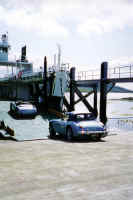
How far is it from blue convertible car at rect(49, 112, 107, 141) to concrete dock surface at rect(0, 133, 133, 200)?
93.5 inches

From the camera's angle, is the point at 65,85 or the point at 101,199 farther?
the point at 65,85

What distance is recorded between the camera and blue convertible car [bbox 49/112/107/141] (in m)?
12.9

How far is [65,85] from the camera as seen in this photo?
27.8m

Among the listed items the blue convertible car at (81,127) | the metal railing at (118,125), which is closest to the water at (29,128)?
the blue convertible car at (81,127)

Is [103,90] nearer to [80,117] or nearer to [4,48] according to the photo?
[80,117]

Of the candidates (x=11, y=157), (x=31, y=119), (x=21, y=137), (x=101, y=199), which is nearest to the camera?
(x=101, y=199)

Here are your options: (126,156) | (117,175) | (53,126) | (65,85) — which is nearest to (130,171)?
(117,175)

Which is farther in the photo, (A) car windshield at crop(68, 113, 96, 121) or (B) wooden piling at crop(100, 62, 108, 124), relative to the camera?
(B) wooden piling at crop(100, 62, 108, 124)

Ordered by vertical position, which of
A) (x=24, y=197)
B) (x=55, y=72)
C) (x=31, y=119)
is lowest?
(x=31, y=119)

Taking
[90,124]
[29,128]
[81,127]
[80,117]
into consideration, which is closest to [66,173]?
[81,127]

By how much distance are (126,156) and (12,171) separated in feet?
13.5

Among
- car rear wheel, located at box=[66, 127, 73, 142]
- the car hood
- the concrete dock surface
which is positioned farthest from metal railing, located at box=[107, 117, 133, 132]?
the concrete dock surface

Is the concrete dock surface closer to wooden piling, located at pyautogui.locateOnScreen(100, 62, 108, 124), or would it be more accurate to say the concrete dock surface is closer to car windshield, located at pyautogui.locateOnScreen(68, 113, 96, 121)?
car windshield, located at pyautogui.locateOnScreen(68, 113, 96, 121)

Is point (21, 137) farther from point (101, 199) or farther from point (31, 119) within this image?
point (101, 199)
